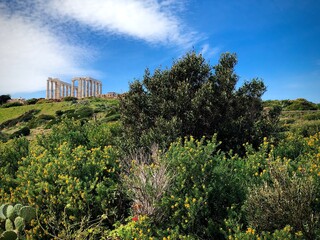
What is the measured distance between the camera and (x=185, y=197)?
8086 mm

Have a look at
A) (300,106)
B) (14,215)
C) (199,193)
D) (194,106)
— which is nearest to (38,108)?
(300,106)

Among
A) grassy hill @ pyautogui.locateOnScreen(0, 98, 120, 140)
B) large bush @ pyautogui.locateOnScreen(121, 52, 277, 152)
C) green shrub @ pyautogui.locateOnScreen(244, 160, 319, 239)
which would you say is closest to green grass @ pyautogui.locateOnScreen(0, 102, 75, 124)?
grassy hill @ pyautogui.locateOnScreen(0, 98, 120, 140)

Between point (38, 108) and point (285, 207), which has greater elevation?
point (38, 108)

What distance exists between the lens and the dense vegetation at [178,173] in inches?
277

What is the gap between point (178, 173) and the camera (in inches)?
335

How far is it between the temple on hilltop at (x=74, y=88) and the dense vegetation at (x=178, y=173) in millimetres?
90470

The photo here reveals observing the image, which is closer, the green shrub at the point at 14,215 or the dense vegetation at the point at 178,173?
the dense vegetation at the point at 178,173

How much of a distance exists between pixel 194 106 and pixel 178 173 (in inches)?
247

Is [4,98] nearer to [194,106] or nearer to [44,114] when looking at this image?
[44,114]

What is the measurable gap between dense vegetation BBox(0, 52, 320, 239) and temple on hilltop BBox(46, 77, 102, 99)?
90.5m

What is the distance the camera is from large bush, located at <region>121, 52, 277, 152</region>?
567 inches

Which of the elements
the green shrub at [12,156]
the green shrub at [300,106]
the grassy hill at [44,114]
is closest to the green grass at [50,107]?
the grassy hill at [44,114]

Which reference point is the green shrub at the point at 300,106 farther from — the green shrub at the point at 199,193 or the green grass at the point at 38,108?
the green shrub at the point at 199,193

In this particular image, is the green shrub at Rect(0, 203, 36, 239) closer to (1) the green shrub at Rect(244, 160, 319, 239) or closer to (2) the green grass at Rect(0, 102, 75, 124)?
(1) the green shrub at Rect(244, 160, 319, 239)
